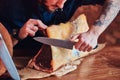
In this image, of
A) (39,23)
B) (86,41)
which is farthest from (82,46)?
(39,23)

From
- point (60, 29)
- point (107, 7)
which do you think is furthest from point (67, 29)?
point (107, 7)

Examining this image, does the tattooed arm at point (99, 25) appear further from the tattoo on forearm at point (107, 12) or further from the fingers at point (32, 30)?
→ the fingers at point (32, 30)

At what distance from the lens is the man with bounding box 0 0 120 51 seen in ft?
2.52

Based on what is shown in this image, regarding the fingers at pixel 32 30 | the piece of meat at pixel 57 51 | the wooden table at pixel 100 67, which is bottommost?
the wooden table at pixel 100 67

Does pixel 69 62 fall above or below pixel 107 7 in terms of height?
below

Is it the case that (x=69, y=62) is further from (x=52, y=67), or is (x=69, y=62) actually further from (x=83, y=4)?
(x=83, y=4)

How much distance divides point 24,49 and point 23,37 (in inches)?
1.9

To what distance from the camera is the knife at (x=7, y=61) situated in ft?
2.30

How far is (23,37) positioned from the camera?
786mm

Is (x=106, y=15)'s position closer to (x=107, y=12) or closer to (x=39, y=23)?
(x=107, y=12)

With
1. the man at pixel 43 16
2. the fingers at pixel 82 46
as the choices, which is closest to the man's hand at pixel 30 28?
the man at pixel 43 16

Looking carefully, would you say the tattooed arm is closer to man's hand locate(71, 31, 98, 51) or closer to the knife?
man's hand locate(71, 31, 98, 51)

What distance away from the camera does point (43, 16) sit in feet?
2.60

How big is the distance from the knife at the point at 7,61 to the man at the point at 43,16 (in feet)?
0.26
